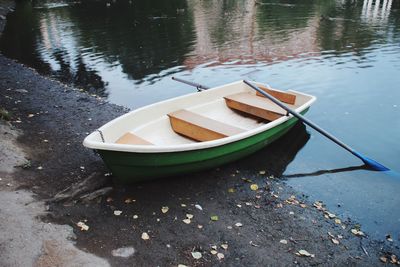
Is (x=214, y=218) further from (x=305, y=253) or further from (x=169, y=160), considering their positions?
(x=305, y=253)

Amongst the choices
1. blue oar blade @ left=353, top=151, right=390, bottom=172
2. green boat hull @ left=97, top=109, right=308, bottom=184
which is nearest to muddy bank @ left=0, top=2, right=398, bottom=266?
green boat hull @ left=97, top=109, right=308, bottom=184

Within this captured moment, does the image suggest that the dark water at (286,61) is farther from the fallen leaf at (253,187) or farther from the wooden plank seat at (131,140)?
the wooden plank seat at (131,140)

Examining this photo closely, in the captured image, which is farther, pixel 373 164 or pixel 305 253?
pixel 373 164

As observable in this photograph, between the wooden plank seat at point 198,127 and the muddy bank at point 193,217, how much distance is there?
32.9 inches

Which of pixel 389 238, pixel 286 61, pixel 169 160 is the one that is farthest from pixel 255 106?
pixel 286 61

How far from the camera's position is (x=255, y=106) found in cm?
904

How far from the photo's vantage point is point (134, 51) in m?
20.5

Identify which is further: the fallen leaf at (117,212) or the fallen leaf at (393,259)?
the fallen leaf at (117,212)

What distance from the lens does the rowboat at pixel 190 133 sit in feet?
20.4

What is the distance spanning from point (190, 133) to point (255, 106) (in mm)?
2182

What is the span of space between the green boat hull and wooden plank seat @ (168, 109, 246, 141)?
1.28ft

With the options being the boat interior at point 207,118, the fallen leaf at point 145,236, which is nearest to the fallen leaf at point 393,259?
the boat interior at point 207,118

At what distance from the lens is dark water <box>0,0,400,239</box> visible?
8023 millimetres

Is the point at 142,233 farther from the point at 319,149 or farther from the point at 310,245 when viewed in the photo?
the point at 319,149
